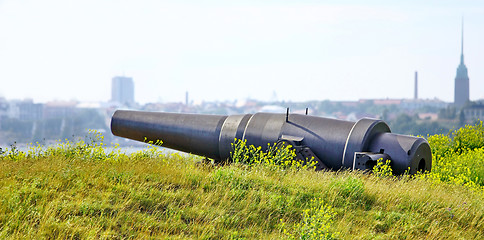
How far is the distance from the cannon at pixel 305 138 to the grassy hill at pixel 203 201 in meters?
Answer: 0.35

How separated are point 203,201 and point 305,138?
126 inches

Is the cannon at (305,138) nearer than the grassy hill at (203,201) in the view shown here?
No

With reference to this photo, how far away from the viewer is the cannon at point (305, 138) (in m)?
9.23

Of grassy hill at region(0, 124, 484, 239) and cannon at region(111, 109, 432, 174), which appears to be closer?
grassy hill at region(0, 124, 484, 239)

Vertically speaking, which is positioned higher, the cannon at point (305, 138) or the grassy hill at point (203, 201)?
the cannon at point (305, 138)

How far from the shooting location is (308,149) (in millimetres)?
9406

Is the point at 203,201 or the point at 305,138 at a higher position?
the point at 305,138

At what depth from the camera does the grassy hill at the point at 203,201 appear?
6.02 meters

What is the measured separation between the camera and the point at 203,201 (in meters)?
6.95

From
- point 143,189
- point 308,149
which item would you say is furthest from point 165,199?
point 308,149

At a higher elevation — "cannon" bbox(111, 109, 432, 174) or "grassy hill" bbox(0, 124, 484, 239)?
"cannon" bbox(111, 109, 432, 174)

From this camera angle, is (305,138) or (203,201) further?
(305,138)

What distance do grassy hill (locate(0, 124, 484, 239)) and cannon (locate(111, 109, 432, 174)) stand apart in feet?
1.14

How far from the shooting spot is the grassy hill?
19.8ft
